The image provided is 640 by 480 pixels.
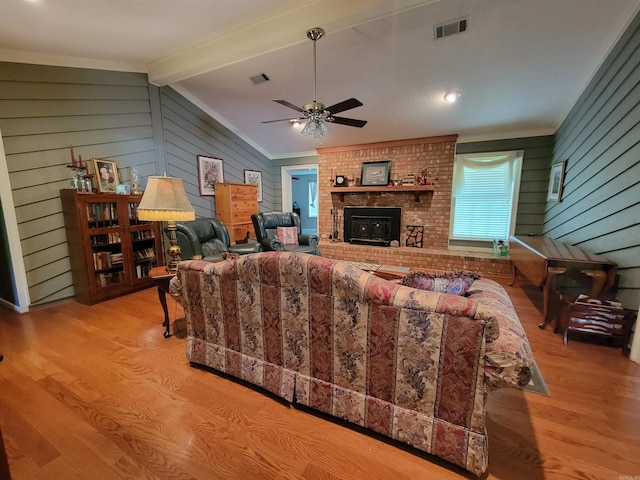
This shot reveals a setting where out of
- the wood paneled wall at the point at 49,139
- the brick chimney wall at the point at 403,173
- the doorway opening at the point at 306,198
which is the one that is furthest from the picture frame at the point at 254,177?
the wood paneled wall at the point at 49,139

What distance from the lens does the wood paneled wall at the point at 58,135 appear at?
2898 mm

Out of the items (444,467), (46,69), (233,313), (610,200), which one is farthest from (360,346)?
(46,69)

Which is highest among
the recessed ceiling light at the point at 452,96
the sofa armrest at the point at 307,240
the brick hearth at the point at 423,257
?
the recessed ceiling light at the point at 452,96

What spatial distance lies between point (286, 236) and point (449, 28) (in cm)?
347

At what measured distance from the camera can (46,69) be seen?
3033 millimetres

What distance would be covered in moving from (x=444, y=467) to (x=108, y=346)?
266 cm

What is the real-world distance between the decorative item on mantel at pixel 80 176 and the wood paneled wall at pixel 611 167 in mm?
5453

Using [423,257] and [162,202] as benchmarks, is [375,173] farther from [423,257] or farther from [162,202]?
[162,202]

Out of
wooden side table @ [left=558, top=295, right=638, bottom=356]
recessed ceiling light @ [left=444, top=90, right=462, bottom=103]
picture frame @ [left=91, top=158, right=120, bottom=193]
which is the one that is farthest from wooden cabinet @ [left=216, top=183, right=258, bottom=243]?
wooden side table @ [left=558, top=295, right=638, bottom=356]

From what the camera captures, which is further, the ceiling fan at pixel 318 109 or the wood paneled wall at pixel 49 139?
the wood paneled wall at pixel 49 139

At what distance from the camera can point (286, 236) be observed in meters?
4.77

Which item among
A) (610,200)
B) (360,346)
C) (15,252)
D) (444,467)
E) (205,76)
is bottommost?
(444,467)

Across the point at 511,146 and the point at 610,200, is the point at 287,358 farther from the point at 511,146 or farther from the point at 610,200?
the point at 511,146

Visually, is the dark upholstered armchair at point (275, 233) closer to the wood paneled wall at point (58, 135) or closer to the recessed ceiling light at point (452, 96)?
the wood paneled wall at point (58, 135)
